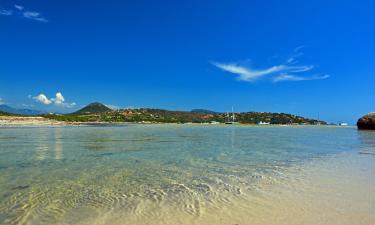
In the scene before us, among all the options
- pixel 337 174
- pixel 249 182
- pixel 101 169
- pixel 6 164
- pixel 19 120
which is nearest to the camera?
pixel 249 182

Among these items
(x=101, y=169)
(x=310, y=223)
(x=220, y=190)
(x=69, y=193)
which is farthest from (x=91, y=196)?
(x=310, y=223)

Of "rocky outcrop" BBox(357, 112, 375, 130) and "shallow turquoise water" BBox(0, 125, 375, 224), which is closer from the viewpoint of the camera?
"shallow turquoise water" BBox(0, 125, 375, 224)

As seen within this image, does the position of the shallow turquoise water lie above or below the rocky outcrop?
below

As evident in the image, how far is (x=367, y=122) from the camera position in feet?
169

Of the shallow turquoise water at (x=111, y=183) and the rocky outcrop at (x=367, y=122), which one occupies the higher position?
the rocky outcrop at (x=367, y=122)

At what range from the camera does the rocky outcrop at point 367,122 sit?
164 ft

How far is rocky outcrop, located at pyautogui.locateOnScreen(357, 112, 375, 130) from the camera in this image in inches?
1970

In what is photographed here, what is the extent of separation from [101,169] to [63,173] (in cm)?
134

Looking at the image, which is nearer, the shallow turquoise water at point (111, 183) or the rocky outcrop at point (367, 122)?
the shallow turquoise water at point (111, 183)

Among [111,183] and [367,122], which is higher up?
[367,122]

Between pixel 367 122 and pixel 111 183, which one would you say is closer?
pixel 111 183

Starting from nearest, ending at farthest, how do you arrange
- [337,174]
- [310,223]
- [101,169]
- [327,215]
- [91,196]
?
1. [310,223]
2. [327,215]
3. [91,196]
4. [337,174]
5. [101,169]

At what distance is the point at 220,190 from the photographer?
8.05 metres

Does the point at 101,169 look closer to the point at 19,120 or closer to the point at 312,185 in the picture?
the point at 312,185
